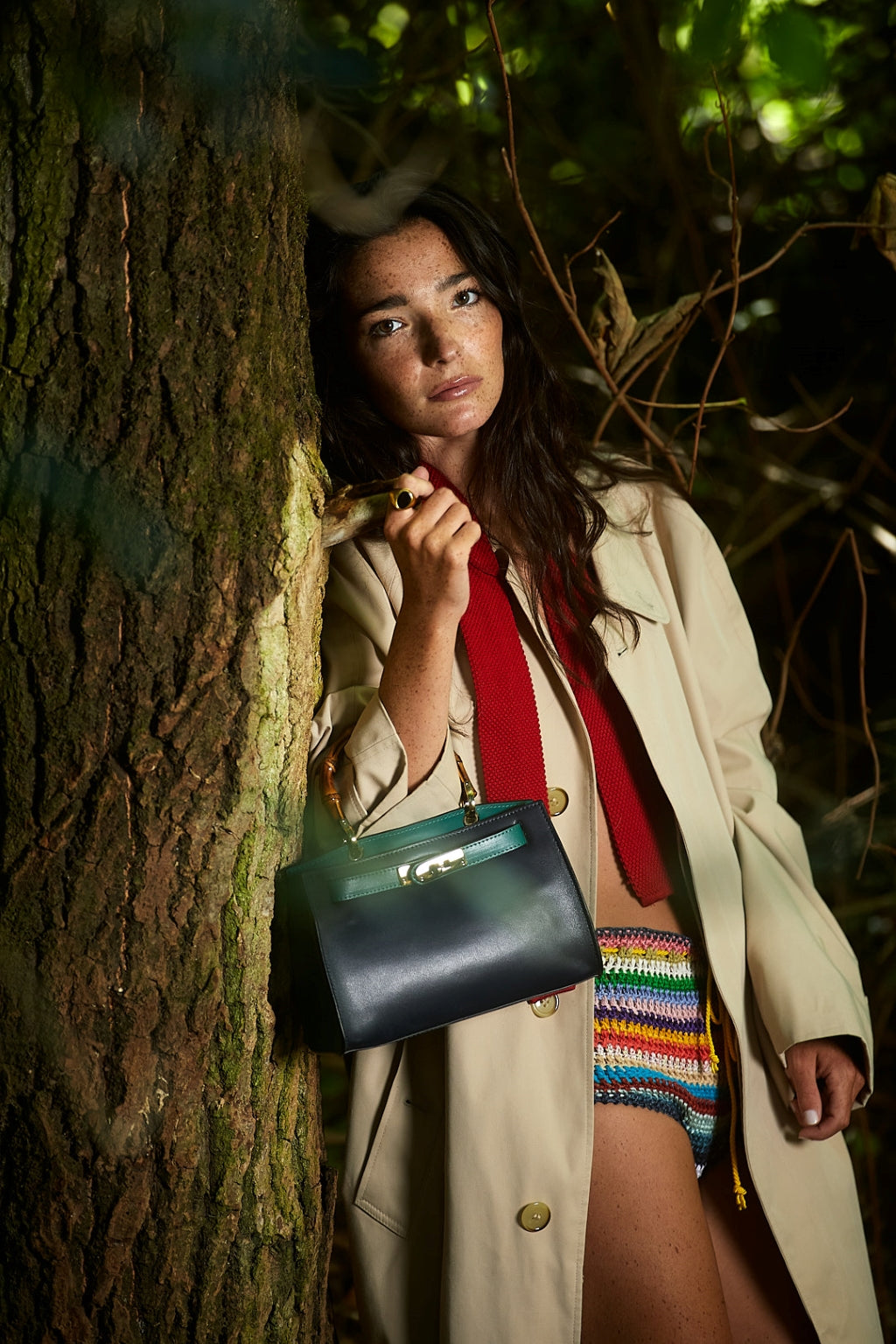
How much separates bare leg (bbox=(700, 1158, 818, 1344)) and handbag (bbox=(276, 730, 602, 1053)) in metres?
0.61

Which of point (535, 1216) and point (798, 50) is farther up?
point (798, 50)

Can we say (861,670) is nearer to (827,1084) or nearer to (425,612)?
(827,1084)

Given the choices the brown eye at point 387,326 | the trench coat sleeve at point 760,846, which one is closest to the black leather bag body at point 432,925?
the trench coat sleeve at point 760,846

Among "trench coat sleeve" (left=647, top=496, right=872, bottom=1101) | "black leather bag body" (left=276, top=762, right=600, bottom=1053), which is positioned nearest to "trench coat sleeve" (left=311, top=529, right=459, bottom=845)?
"black leather bag body" (left=276, top=762, right=600, bottom=1053)

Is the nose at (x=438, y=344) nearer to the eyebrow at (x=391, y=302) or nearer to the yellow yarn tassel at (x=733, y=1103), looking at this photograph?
the eyebrow at (x=391, y=302)

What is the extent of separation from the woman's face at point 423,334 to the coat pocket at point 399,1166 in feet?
3.26

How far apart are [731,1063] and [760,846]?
1.11ft

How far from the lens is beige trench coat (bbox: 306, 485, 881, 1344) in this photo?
4.62 ft

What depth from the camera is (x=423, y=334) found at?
1.59 meters

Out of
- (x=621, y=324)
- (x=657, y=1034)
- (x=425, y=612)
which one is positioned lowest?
(x=657, y=1034)

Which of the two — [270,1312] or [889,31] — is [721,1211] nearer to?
[270,1312]

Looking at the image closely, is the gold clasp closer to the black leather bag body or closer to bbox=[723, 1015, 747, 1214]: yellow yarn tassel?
the black leather bag body

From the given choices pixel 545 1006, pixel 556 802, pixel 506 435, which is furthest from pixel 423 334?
pixel 545 1006

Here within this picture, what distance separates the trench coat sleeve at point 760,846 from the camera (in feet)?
5.10
